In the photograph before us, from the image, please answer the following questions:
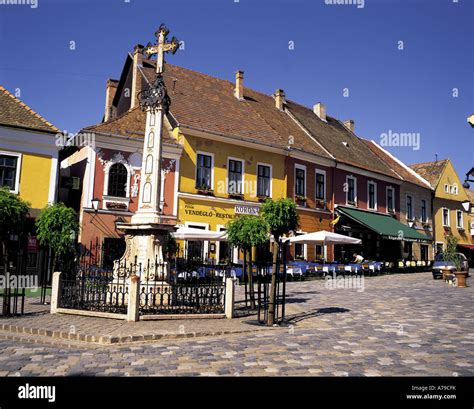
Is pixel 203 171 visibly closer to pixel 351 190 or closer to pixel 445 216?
pixel 351 190

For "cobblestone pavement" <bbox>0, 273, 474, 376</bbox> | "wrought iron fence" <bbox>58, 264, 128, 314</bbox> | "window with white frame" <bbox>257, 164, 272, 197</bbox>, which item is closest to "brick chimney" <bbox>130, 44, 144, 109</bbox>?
"window with white frame" <bbox>257, 164, 272, 197</bbox>

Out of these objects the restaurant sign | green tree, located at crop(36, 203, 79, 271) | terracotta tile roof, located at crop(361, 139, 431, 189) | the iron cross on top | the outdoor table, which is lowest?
the outdoor table

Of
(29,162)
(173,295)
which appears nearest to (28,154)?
(29,162)

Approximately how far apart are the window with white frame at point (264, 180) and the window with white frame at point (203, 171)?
10.5 feet

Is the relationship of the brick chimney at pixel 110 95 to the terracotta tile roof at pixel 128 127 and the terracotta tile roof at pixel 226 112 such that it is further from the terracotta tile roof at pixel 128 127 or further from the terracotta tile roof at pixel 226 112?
the terracotta tile roof at pixel 128 127

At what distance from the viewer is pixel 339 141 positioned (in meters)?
33.6

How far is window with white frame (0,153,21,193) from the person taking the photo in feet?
62.2

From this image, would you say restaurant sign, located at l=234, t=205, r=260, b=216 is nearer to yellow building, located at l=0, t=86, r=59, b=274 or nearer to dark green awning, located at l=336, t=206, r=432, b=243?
dark green awning, located at l=336, t=206, r=432, b=243

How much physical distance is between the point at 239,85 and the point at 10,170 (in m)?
15.5

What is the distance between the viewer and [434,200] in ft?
127

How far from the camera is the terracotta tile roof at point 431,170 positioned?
39188 millimetres

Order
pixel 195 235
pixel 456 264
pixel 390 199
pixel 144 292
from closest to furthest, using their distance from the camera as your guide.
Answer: pixel 144 292
pixel 195 235
pixel 456 264
pixel 390 199

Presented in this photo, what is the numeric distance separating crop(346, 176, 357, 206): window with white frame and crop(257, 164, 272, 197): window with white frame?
716 cm

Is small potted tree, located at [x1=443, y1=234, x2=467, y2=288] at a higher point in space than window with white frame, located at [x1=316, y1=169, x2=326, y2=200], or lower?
lower
